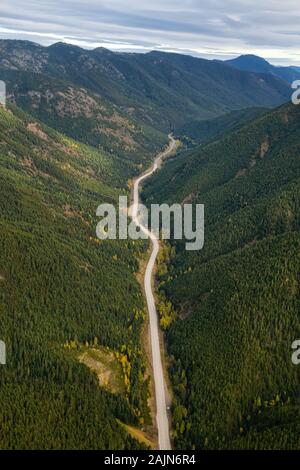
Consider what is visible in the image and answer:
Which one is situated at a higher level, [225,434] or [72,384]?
[72,384]

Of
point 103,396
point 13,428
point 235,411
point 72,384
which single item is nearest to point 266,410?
point 235,411
